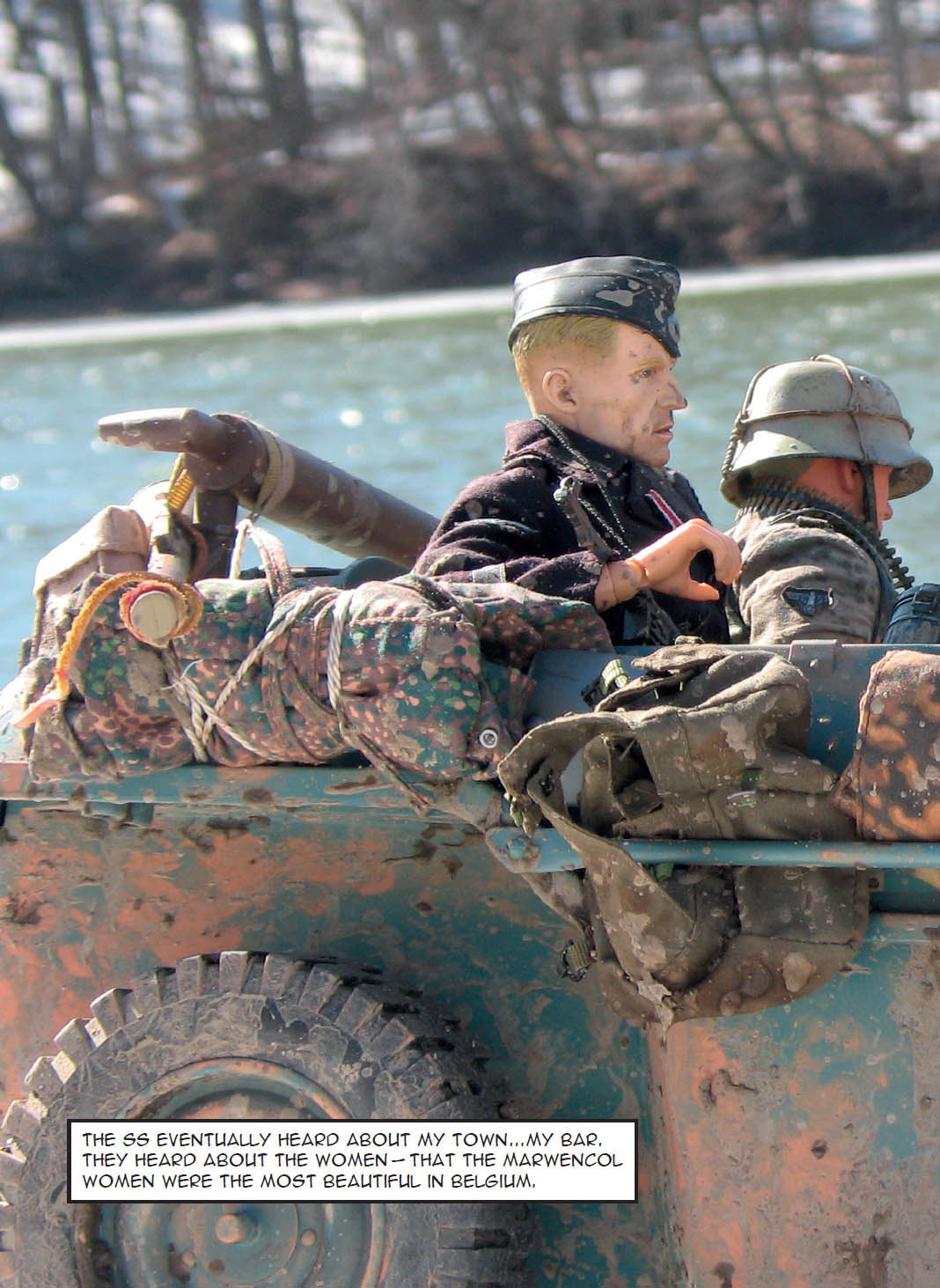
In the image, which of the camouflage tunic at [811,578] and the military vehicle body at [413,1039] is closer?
the military vehicle body at [413,1039]

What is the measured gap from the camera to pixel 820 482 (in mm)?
3859

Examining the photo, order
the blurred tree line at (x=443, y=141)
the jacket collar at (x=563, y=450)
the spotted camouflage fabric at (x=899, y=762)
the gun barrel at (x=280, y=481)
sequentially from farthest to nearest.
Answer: the blurred tree line at (x=443, y=141), the gun barrel at (x=280, y=481), the jacket collar at (x=563, y=450), the spotted camouflage fabric at (x=899, y=762)

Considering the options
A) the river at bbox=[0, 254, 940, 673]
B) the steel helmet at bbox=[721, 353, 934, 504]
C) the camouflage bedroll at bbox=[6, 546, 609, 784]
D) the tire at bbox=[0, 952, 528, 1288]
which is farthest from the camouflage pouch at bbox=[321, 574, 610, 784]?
the river at bbox=[0, 254, 940, 673]

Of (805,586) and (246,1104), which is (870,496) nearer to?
(805,586)

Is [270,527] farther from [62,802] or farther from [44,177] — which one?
[44,177]

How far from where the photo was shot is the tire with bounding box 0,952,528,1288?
293cm

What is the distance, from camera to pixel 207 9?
159 feet

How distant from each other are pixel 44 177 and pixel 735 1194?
1610 inches

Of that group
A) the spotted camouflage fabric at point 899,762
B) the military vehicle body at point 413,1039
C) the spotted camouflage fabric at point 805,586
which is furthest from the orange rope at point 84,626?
the spotted camouflage fabric at point 805,586

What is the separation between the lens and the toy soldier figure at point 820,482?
Answer: 3.58m

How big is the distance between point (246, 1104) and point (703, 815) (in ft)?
2.85
